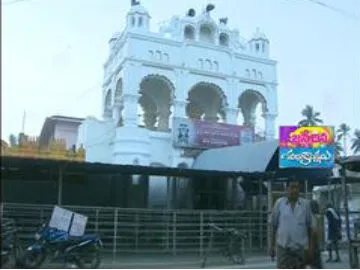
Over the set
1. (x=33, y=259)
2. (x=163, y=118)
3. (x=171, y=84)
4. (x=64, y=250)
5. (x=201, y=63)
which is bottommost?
(x=33, y=259)

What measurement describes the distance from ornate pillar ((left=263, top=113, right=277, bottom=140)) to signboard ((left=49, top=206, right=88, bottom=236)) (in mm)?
16333

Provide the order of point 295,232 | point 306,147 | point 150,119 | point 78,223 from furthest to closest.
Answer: point 150,119 → point 306,147 → point 78,223 → point 295,232

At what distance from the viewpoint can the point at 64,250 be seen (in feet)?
33.2

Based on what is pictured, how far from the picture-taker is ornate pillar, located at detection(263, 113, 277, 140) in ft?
88.0

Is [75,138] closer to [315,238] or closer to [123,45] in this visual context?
[123,45]

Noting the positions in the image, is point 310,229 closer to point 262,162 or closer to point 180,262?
point 180,262

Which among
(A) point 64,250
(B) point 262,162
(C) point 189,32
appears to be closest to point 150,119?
(C) point 189,32

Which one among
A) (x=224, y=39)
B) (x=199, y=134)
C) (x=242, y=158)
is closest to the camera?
→ (x=242, y=158)

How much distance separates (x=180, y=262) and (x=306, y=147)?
32.8ft

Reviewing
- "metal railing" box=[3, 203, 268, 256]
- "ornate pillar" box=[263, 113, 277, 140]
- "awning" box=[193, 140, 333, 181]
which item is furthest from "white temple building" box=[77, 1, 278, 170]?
"metal railing" box=[3, 203, 268, 256]

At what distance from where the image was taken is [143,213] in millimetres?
13383

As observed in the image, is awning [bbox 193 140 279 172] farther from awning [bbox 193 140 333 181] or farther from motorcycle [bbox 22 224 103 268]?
motorcycle [bbox 22 224 103 268]

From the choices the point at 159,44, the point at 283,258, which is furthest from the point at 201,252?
the point at 159,44

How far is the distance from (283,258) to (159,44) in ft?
63.0
